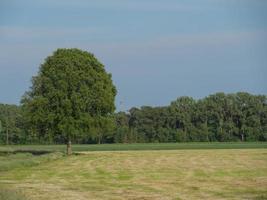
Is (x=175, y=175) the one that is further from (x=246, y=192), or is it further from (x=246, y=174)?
(x=246, y=192)

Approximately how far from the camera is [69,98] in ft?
203

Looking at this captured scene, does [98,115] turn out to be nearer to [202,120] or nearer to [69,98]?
[69,98]

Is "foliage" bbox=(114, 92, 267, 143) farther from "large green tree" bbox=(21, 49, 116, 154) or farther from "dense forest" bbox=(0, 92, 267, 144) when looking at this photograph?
"large green tree" bbox=(21, 49, 116, 154)

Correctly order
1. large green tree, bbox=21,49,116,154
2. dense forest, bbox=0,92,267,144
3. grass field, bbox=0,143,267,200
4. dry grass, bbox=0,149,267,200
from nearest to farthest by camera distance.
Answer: grass field, bbox=0,143,267,200, dry grass, bbox=0,149,267,200, large green tree, bbox=21,49,116,154, dense forest, bbox=0,92,267,144

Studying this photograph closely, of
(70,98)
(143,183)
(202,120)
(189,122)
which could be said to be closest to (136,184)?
(143,183)

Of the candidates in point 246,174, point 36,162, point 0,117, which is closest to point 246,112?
point 0,117

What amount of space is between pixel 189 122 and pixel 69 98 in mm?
71832

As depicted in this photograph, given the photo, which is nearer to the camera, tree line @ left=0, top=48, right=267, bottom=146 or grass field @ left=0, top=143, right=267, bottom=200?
grass field @ left=0, top=143, right=267, bottom=200

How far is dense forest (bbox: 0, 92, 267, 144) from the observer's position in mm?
123812

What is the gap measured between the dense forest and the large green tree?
55.5m

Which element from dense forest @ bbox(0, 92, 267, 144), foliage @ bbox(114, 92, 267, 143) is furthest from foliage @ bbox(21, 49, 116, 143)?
foliage @ bbox(114, 92, 267, 143)

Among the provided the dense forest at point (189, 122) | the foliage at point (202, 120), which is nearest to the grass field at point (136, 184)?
the dense forest at point (189, 122)

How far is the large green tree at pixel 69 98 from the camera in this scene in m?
61.0

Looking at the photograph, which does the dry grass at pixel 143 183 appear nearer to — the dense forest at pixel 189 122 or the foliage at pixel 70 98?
the foliage at pixel 70 98
